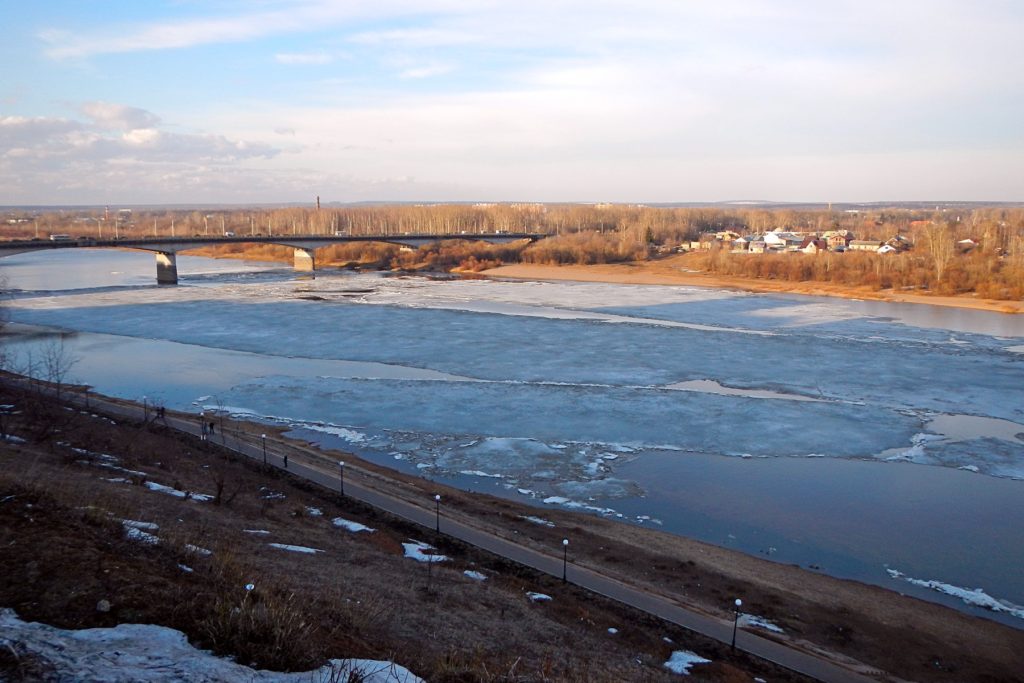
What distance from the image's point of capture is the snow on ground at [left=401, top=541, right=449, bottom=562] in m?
11.1

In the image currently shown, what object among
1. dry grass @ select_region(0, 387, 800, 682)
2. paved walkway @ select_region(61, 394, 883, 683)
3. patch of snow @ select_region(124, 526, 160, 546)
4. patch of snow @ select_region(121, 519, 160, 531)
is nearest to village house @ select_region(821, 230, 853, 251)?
paved walkway @ select_region(61, 394, 883, 683)

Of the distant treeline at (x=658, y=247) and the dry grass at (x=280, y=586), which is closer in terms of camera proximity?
the dry grass at (x=280, y=586)

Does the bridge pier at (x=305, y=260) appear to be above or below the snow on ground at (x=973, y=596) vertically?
above

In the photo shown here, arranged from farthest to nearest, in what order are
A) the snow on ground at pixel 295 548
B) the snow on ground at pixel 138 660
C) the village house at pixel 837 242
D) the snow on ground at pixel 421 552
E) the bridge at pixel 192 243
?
1. the village house at pixel 837 242
2. the bridge at pixel 192 243
3. the snow on ground at pixel 421 552
4. the snow on ground at pixel 295 548
5. the snow on ground at pixel 138 660

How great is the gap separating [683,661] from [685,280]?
54036 mm

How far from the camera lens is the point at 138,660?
482 centimetres

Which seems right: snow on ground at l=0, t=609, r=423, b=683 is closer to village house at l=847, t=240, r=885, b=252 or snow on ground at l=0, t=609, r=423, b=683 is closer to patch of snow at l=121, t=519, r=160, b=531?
patch of snow at l=121, t=519, r=160, b=531

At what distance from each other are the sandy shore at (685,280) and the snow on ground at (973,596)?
3835 centimetres

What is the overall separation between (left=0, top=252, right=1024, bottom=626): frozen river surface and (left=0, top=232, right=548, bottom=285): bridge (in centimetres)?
1232

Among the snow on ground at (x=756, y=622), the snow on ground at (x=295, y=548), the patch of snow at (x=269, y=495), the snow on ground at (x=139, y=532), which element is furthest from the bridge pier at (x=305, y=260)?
the snow on ground at (x=756, y=622)

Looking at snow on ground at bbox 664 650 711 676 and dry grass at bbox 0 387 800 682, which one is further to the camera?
snow on ground at bbox 664 650 711 676

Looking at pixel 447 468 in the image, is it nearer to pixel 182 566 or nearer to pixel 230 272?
pixel 182 566

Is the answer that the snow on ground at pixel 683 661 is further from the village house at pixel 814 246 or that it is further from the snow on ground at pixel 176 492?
the village house at pixel 814 246

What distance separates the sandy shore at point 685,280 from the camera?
47.3m
